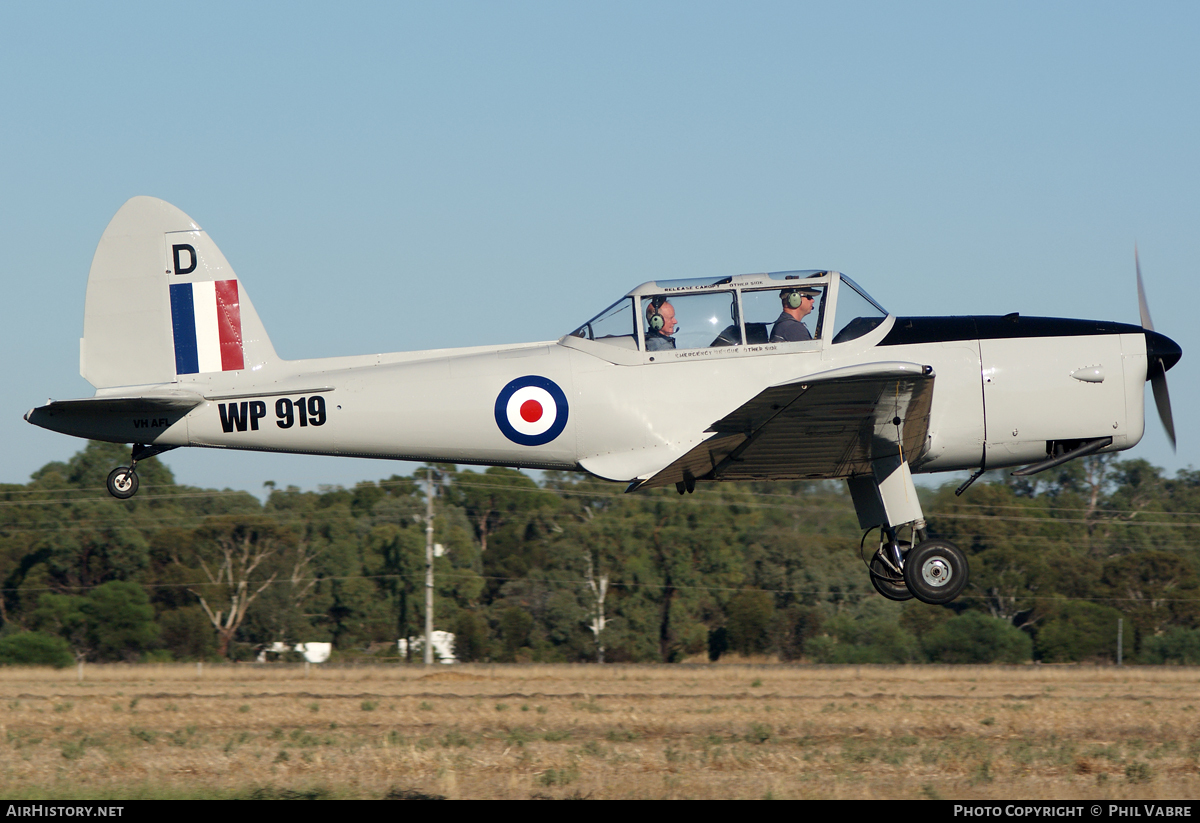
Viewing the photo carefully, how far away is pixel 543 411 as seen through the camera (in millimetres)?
9492

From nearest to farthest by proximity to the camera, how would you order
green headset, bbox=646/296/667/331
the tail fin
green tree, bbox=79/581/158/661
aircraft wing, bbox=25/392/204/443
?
green headset, bbox=646/296/667/331, aircraft wing, bbox=25/392/204/443, the tail fin, green tree, bbox=79/581/158/661

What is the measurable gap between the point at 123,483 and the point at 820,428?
5.68m

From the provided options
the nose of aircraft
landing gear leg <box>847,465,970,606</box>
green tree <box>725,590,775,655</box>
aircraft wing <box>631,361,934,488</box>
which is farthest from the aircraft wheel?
green tree <box>725,590,775,655</box>

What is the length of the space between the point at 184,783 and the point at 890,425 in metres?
5.47

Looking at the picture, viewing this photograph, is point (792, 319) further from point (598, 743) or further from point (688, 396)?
point (598, 743)

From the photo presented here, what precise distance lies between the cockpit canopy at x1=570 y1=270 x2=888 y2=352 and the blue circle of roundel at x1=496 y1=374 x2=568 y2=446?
0.80 meters

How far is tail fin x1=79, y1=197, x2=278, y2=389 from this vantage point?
32.7 feet

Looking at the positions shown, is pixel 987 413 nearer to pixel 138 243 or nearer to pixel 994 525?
pixel 138 243

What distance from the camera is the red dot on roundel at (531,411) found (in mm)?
9500

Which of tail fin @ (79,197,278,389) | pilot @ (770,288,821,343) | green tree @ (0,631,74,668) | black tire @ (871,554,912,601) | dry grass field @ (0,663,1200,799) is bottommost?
green tree @ (0,631,74,668)

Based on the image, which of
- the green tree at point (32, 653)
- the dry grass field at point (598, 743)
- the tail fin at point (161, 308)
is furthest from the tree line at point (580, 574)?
the tail fin at point (161, 308)

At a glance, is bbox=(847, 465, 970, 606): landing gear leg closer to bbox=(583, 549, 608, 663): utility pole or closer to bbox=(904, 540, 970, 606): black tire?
bbox=(904, 540, 970, 606): black tire

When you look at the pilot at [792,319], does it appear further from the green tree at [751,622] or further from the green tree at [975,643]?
the green tree at [751,622]

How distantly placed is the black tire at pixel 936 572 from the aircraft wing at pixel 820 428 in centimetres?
76
